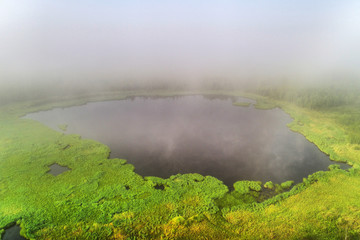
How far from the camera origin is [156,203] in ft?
134

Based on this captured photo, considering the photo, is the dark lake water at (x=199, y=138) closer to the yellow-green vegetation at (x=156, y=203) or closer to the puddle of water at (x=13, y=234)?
the yellow-green vegetation at (x=156, y=203)

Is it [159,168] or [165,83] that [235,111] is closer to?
[159,168]

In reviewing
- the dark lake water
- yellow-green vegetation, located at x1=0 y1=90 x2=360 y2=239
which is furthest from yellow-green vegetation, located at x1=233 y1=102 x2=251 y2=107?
yellow-green vegetation, located at x1=0 y1=90 x2=360 y2=239

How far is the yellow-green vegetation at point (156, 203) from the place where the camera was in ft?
112

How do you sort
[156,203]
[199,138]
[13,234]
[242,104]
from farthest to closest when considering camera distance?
[242,104] → [199,138] → [156,203] → [13,234]

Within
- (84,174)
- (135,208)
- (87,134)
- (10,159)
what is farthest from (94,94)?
(135,208)

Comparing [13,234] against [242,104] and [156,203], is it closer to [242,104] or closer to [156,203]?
[156,203]

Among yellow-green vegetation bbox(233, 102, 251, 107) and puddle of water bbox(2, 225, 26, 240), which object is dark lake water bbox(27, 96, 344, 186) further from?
puddle of water bbox(2, 225, 26, 240)

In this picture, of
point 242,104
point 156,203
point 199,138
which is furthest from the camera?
point 242,104

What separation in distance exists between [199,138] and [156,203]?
35.7 m

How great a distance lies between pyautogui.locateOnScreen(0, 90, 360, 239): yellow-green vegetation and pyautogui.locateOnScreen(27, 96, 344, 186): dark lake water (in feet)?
13.6

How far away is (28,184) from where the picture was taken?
46594 mm

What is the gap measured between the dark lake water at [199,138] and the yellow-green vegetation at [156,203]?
4.14 m

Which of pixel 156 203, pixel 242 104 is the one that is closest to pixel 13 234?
pixel 156 203
